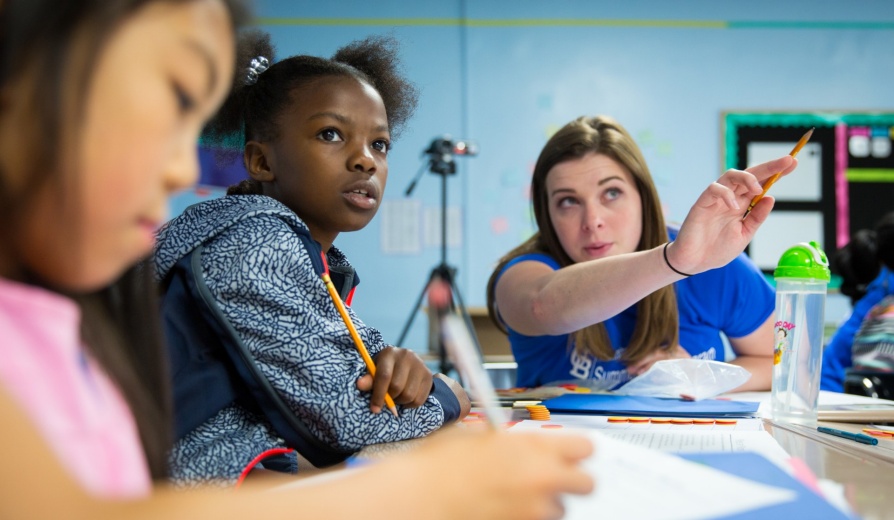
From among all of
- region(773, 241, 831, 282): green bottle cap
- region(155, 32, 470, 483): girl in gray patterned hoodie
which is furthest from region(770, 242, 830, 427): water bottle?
region(155, 32, 470, 483): girl in gray patterned hoodie

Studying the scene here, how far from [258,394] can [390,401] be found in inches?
5.2

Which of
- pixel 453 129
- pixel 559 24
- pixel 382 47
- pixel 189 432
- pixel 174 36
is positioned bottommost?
pixel 189 432

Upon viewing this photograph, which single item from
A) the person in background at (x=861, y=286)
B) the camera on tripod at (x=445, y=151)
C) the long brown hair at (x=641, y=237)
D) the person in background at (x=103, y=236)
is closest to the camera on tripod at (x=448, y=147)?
the camera on tripod at (x=445, y=151)

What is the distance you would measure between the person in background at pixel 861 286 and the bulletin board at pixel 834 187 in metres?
1.92

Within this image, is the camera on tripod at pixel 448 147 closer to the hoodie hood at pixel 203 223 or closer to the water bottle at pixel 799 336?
the water bottle at pixel 799 336

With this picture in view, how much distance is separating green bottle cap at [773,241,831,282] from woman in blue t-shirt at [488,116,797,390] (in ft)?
0.92

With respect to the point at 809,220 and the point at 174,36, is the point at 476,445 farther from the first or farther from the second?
the point at 809,220

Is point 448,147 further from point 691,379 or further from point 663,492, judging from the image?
point 663,492

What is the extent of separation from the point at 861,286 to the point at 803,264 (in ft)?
5.07

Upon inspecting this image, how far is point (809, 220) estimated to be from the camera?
4.23m

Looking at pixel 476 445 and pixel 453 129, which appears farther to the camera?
pixel 453 129

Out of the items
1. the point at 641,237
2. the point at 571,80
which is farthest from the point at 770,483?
the point at 571,80

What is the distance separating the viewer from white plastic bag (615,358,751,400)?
3.84ft

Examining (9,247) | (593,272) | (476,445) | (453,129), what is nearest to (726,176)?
(593,272)
